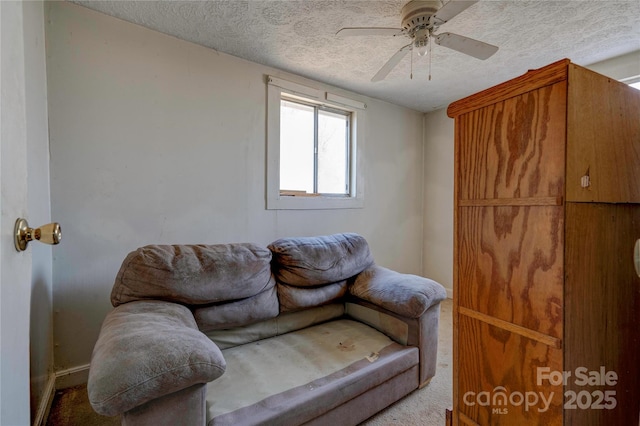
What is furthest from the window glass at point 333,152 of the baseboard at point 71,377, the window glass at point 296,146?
the baseboard at point 71,377

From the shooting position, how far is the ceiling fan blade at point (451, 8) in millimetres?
1376

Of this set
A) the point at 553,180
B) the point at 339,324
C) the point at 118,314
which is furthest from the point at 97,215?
the point at 553,180

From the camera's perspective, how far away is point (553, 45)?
2266 millimetres

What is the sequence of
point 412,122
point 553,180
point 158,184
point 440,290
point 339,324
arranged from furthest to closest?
point 412,122, point 158,184, point 339,324, point 440,290, point 553,180

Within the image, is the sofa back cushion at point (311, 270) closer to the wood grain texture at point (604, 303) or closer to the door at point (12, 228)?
the door at point (12, 228)

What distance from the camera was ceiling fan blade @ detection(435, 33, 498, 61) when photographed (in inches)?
66.1

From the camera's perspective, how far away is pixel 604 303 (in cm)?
85

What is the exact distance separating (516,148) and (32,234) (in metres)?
1.37

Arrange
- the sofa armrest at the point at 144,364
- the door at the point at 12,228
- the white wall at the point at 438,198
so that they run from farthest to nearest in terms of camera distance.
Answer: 1. the white wall at the point at 438,198
2. the sofa armrest at the point at 144,364
3. the door at the point at 12,228

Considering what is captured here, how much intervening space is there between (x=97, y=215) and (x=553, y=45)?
3628mm

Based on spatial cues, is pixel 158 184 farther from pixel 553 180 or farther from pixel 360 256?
pixel 553 180

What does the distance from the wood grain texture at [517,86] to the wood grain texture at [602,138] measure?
31 millimetres

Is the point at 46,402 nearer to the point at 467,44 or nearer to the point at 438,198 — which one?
the point at 467,44

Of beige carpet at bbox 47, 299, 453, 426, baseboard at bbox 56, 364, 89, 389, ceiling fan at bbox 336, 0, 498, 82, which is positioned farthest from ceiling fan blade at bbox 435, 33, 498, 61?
baseboard at bbox 56, 364, 89, 389
